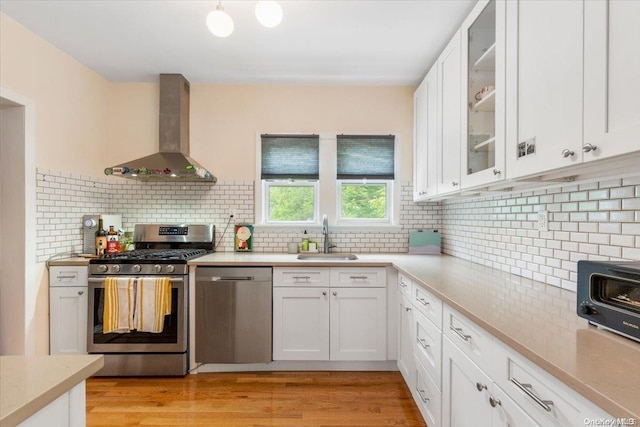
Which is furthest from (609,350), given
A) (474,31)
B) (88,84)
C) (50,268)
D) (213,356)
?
(88,84)

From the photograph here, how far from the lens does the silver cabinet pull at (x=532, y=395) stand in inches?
33.2

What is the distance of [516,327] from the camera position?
1.06 meters

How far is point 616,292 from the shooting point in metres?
0.99

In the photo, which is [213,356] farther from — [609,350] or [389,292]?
[609,350]

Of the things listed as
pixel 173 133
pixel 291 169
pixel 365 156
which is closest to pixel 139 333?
pixel 173 133

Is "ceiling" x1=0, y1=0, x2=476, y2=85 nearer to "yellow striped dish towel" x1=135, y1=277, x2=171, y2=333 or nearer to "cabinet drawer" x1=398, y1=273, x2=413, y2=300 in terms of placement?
"cabinet drawer" x1=398, y1=273, x2=413, y2=300

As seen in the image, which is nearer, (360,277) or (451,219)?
(360,277)

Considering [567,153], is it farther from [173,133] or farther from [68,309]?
[68,309]

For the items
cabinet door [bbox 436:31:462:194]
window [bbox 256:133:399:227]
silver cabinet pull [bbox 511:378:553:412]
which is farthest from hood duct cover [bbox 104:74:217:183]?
silver cabinet pull [bbox 511:378:553:412]

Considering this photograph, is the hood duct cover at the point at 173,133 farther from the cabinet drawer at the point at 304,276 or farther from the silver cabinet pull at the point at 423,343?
the silver cabinet pull at the point at 423,343

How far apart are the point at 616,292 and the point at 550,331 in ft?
0.75

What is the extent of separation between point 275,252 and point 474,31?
240 cm

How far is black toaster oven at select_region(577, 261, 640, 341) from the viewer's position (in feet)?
3.00

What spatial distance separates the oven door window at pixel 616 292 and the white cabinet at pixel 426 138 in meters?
1.44
